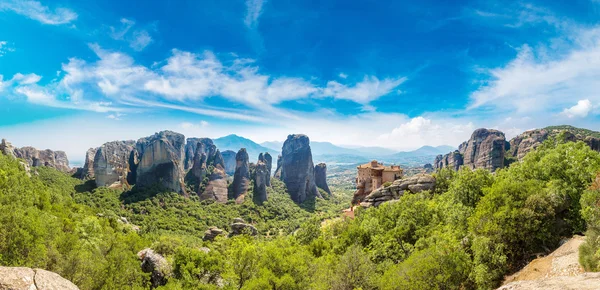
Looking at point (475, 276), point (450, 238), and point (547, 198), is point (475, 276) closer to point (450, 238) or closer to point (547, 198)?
point (450, 238)

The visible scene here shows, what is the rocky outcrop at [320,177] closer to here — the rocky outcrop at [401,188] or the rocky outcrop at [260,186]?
the rocky outcrop at [260,186]

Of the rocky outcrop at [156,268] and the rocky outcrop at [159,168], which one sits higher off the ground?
the rocky outcrop at [159,168]

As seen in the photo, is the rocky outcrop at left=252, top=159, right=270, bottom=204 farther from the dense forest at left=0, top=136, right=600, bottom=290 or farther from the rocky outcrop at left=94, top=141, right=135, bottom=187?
the dense forest at left=0, top=136, right=600, bottom=290

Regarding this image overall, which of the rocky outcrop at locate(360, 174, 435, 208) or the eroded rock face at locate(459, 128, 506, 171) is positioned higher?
the eroded rock face at locate(459, 128, 506, 171)

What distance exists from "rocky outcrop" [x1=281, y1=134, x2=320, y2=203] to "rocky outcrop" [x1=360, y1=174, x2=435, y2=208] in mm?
92029

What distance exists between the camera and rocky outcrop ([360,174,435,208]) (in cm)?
5659

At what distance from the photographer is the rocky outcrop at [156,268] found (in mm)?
34125

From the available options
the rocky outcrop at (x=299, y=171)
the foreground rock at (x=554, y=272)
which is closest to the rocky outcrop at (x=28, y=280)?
the foreground rock at (x=554, y=272)

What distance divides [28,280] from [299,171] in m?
155

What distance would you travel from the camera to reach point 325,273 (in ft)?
84.4

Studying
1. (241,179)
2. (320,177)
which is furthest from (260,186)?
(320,177)

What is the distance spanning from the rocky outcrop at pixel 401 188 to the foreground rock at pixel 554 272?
121 feet

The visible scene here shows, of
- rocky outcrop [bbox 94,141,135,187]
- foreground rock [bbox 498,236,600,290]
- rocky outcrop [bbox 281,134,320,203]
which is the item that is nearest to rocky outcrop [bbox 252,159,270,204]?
rocky outcrop [bbox 281,134,320,203]

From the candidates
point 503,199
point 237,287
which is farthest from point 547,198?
point 237,287
